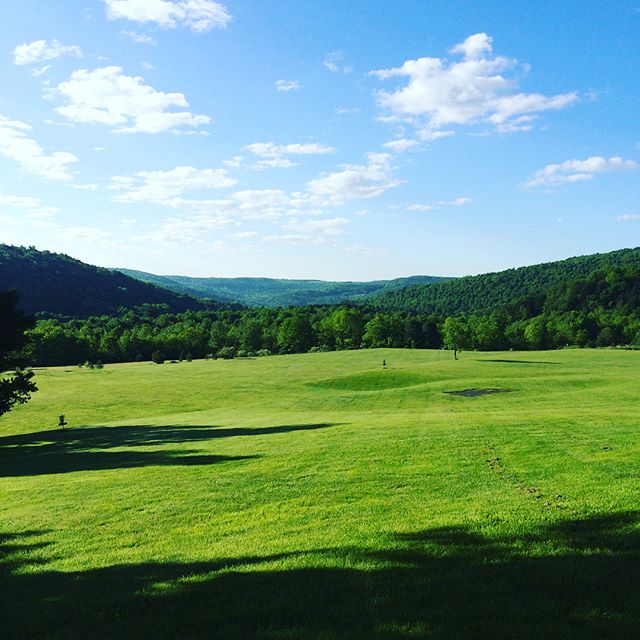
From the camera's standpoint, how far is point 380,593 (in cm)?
813

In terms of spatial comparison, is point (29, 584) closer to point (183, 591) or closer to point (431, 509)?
point (183, 591)

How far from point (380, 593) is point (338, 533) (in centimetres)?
346

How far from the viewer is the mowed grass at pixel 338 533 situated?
758 cm

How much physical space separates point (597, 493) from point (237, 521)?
881 centimetres

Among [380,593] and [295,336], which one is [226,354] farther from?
[380,593]

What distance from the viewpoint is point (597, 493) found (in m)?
13.1

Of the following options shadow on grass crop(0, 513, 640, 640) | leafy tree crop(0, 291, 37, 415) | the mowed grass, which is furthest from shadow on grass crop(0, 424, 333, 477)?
shadow on grass crop(0, 513, 640, 640)

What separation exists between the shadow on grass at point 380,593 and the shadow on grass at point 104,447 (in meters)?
13.3

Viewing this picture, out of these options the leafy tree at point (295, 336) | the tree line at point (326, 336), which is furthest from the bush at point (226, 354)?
the leafy tree at point (295, 336)

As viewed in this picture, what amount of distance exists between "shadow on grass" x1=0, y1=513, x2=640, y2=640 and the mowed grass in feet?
0.12

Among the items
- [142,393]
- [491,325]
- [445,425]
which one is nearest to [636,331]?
[491,325]

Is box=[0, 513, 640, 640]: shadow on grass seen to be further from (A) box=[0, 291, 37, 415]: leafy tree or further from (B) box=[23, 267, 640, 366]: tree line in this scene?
(B) box=[23, 267, 640, 366]: tree line

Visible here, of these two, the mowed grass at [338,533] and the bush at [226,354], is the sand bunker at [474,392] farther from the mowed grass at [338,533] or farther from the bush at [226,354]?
the bush at [226,354]

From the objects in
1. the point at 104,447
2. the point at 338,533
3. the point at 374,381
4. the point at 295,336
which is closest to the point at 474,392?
the point at 374,381
